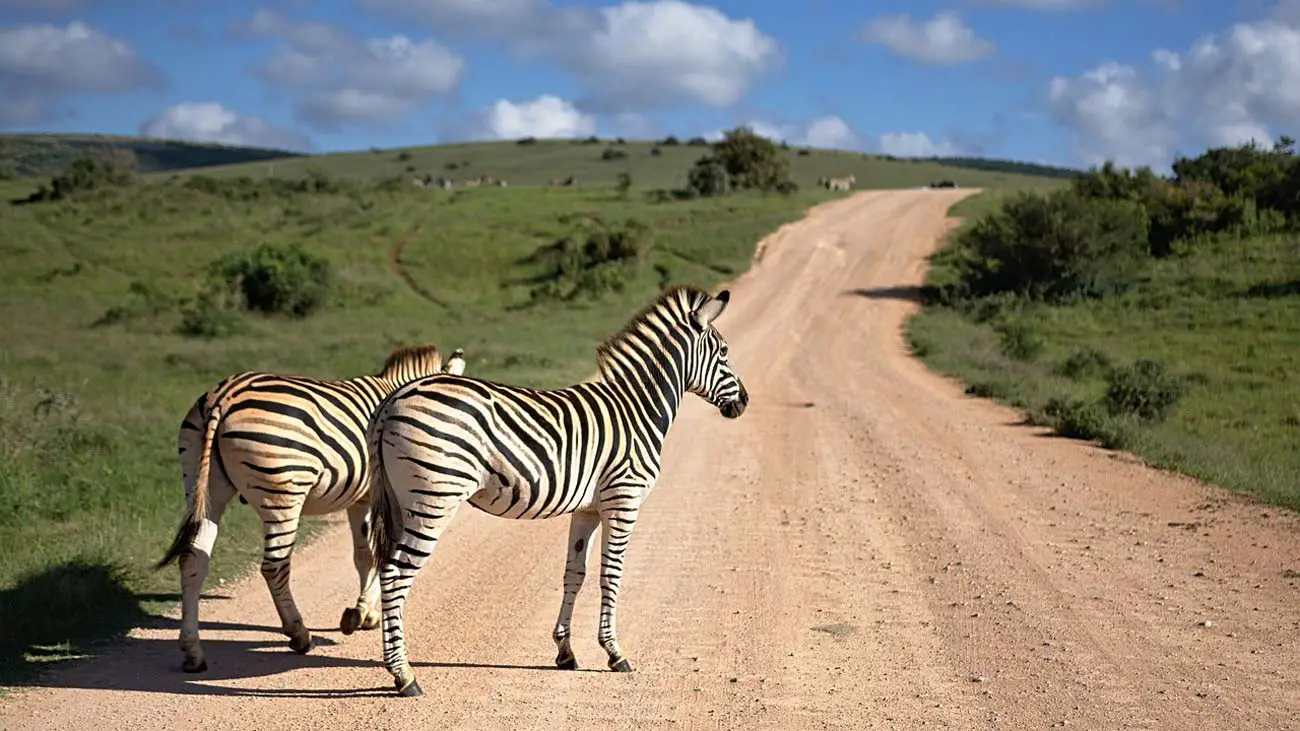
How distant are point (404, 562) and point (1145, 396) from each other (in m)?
13.3

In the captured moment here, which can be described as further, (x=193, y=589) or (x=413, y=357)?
(x=413, y=357)

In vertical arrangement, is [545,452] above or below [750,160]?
below

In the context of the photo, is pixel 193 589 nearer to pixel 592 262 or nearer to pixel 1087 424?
pixel 1087 424

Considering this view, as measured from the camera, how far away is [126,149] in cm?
11838

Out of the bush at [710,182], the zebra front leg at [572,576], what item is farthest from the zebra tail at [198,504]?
the bush at [710,182]

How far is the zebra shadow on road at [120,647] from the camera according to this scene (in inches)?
253

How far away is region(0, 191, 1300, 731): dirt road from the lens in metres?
6.03

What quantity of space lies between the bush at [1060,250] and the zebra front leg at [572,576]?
26052 millimetres

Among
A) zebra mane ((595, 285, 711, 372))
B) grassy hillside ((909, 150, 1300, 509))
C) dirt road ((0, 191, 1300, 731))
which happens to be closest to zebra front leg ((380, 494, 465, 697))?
dirt road ((0, 191, 1300, 731))

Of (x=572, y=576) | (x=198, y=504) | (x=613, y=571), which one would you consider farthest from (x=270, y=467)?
(x=613, y=571)

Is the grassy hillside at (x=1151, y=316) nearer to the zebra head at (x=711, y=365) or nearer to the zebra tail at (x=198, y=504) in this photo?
the zebra head at (x=711, y=365)

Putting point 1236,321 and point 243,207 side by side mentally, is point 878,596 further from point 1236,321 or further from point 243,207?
point 243,207

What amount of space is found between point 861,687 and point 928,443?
337 inches

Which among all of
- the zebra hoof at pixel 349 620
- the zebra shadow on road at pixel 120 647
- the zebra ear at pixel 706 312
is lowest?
the zebra shadow on road at pixel 120 647
